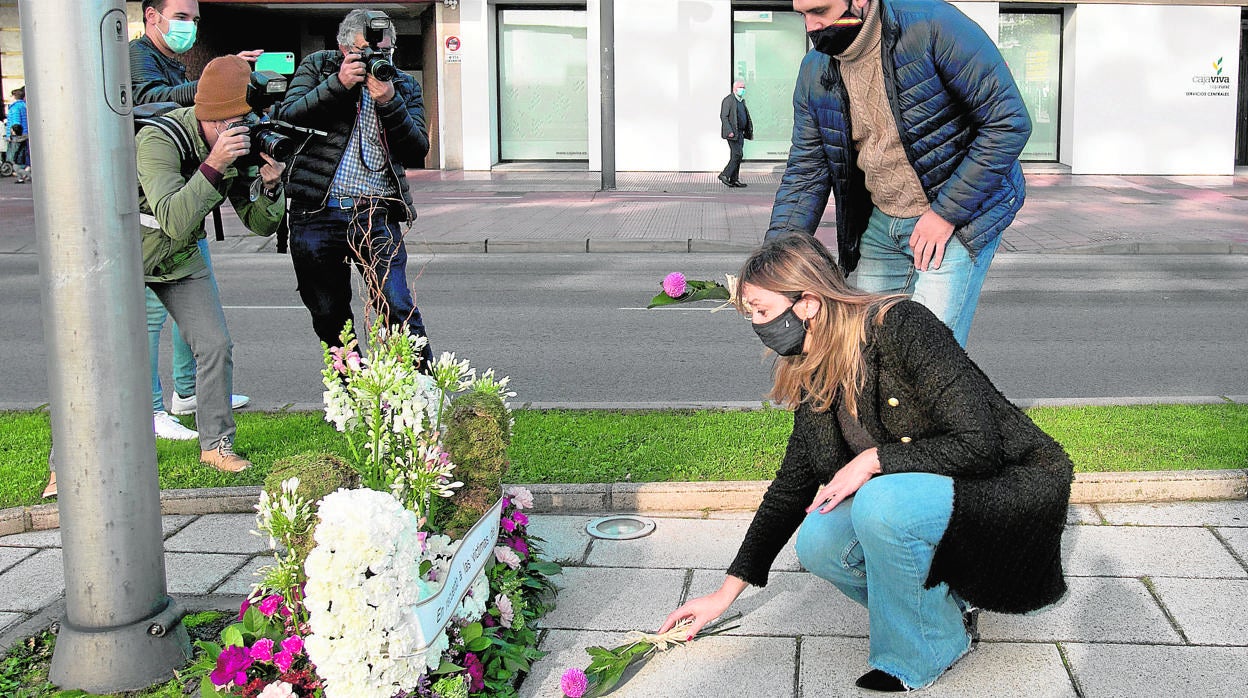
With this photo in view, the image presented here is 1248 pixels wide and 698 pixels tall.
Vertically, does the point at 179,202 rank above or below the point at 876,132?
below

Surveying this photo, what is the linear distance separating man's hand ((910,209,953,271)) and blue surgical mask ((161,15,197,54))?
11.7 ft

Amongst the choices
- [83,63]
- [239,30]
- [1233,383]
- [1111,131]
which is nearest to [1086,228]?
[1233,383]

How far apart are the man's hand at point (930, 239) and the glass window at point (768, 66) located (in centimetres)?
2239

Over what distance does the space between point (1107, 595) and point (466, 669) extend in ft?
6.60

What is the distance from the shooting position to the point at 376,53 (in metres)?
5.50

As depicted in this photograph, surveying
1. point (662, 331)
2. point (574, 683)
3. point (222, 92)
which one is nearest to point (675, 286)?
point (574, 683)

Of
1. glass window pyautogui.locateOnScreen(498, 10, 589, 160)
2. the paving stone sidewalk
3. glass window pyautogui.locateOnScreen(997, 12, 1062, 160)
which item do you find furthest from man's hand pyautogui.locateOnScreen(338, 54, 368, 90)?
glass window pyautogui.locateOnScreen(997, 12, 1062, 160)

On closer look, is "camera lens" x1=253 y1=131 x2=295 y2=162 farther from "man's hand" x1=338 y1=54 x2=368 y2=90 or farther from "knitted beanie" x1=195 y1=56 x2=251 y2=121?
"man's hand" x1=338 y1=54 x2=368 y2=90

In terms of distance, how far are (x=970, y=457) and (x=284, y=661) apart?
5.68 feet

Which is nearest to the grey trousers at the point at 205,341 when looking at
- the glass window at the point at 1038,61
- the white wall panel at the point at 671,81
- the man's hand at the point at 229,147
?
the man's hand at the point at 229,147

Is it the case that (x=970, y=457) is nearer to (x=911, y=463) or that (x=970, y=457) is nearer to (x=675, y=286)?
(x=911, y=463)

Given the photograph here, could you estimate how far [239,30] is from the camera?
26.9m

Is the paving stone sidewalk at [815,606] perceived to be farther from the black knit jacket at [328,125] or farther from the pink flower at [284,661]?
the black knit jacket at [328,125]

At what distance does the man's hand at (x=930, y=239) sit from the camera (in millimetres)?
4035
